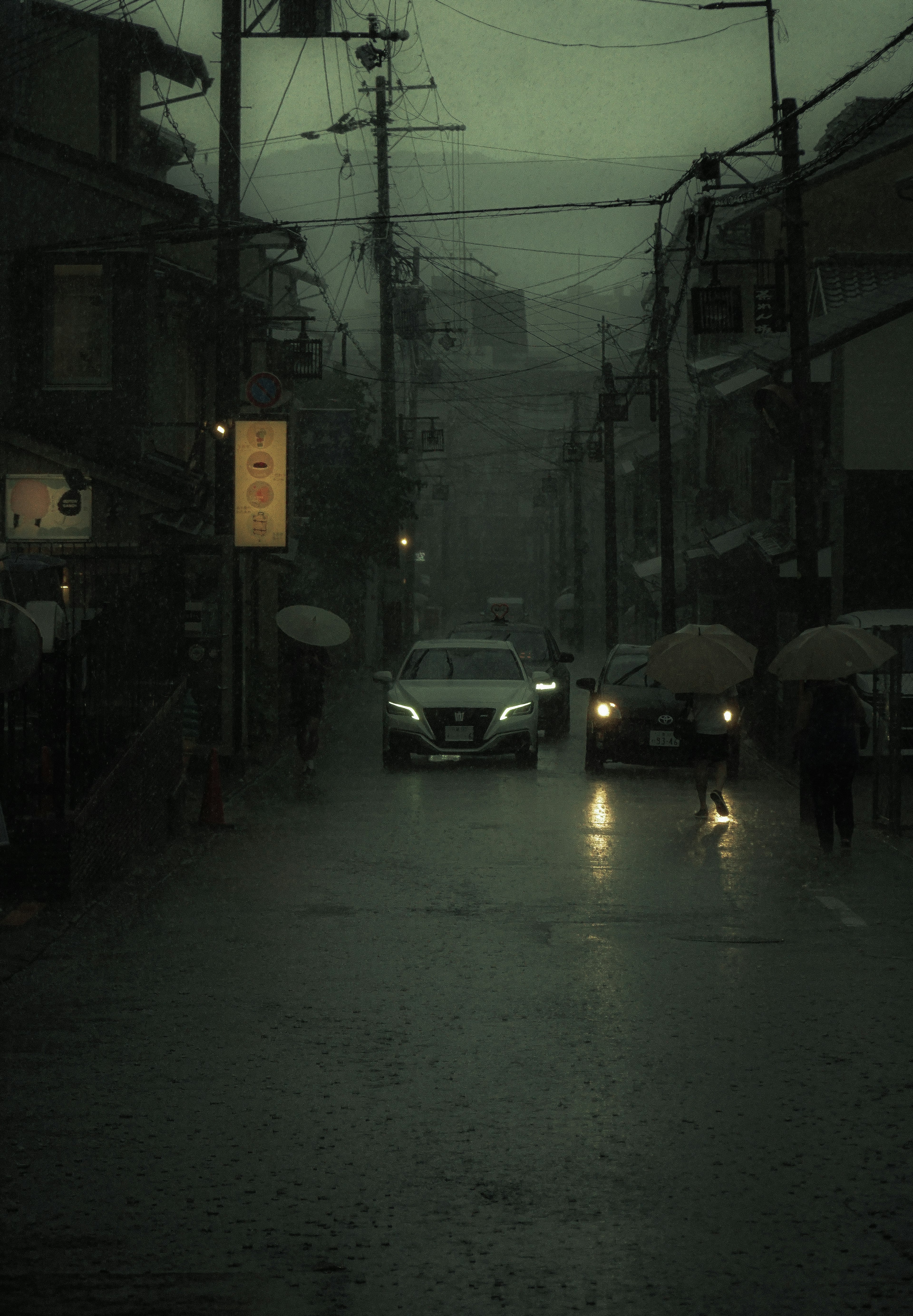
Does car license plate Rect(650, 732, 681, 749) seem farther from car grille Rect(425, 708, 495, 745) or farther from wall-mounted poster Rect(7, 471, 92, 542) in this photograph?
wall-mounted poster Rect(7, 471, 92, 542)

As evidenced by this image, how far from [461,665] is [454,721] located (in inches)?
100

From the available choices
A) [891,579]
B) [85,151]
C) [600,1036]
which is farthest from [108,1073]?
[891,579]

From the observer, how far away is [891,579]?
3158 cm

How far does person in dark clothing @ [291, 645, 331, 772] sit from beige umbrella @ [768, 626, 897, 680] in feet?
25.0

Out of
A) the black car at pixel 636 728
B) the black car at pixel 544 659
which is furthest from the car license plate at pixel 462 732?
the black car at pixel 544 659

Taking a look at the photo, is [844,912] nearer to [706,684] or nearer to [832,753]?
[832,753]

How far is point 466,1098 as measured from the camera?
6754mm

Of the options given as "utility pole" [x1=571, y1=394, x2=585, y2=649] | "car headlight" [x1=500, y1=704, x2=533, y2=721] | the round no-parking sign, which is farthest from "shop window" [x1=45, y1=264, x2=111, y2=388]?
"utility pole" [x1=571, y1=394, x2=585, y2=649]

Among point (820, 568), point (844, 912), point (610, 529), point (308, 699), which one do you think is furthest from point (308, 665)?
point (610, 529)

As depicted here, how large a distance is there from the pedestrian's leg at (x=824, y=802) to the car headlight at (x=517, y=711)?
849cm

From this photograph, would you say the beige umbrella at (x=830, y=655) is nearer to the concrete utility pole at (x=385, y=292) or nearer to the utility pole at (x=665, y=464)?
the utility pole at (x=665, y=464)

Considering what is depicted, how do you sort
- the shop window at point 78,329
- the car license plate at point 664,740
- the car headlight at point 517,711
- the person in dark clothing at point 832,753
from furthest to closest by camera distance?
the shop window at point 78,329 < the car headlight at point 517,711 < the car license plate at point 664,740 < the person in dark clothing at point 832,753

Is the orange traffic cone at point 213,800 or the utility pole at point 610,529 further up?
the utility pole at point 610,529

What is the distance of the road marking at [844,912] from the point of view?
11141mm
